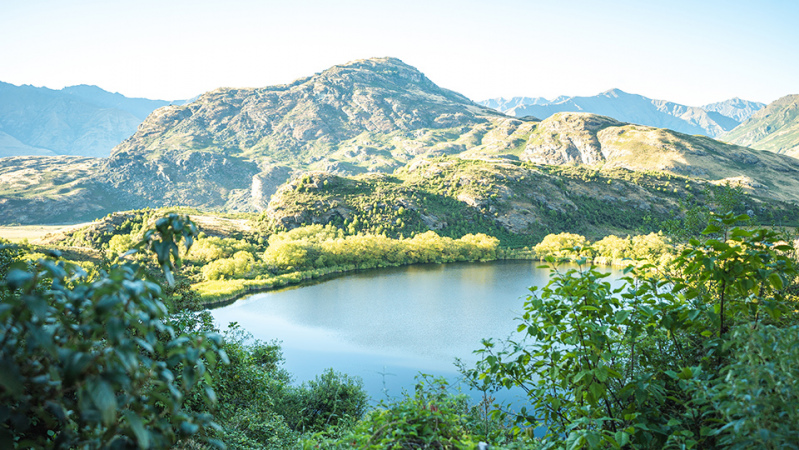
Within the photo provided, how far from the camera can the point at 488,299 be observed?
112ft

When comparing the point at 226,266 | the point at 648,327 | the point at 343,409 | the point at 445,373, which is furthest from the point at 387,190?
the point at 648,327

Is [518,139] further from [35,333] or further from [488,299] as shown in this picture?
[35,333]

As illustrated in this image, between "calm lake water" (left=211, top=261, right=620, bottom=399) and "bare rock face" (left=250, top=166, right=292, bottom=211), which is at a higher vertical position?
"bare rock face" (left=250, top=166, right=292, bottom=211)

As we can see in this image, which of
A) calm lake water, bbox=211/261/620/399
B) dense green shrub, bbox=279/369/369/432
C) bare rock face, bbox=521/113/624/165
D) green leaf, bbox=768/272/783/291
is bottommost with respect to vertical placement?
calm lake water, bbox=211/261/620/399

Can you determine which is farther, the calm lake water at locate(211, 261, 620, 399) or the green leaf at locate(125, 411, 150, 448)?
the calm lake water at locate(211, 261, 620, 399)

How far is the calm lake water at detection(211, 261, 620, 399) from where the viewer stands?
2112cm

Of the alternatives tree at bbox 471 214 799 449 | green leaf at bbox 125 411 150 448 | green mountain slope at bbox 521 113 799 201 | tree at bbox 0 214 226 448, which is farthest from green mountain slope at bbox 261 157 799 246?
green leaf at bbox 125 411 150 448

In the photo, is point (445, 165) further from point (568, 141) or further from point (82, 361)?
point (82, 361)

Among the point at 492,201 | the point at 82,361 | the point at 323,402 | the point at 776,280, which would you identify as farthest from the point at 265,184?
the point at 82,361

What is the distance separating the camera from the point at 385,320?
29109 mm

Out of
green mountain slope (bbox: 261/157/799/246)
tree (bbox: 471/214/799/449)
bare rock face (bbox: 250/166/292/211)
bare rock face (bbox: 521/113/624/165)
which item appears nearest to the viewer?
tree (bbox: 471/214/799/449)

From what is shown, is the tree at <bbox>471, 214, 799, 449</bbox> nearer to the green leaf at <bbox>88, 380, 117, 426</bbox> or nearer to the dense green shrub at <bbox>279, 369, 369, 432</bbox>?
the green leaf at <bbox>88, 380, 117, 426</bbox>

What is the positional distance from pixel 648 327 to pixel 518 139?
18530cm

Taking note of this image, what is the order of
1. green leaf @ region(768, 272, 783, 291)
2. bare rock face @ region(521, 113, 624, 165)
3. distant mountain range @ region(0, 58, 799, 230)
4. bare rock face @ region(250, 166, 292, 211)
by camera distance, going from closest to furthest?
green leaf @ region(768, 272, 783, 291) → distant mountain range @ region(0, 58, 799, 230) → bare rock face @ region(521, 113, 624, 165) → bare rock face @ region(250, 166, 292, 211)
